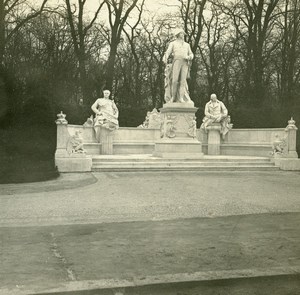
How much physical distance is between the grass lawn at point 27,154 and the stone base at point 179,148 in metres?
3.76

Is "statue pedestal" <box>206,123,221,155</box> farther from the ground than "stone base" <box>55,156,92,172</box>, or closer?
farther from the ground

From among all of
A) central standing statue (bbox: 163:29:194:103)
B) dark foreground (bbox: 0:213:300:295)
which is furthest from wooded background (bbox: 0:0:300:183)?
dark foreground (bbox: 0:213:300:295)

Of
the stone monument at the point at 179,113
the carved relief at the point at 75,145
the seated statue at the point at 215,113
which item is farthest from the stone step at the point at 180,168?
the seated statue at the point at 215,113

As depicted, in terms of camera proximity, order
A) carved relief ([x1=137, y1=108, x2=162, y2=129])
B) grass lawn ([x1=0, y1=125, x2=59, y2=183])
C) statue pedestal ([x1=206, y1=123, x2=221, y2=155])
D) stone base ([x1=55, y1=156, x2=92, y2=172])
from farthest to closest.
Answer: carved relief ([x1=137, y1=108, x2=162, y2=129])
statue pedestal ([x1=206, y1=123, x2=221, y2=155])
stone base ([x1=55, y1=156, x2=92, y2=172])
grass lawn ([x1=0, y1=125, x2=59, y2=183])

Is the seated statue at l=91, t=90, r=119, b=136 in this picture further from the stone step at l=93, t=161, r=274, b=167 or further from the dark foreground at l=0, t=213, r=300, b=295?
the dark foreground at l=0, t=213, r=300, b=295

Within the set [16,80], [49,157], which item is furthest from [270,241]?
[16,80]

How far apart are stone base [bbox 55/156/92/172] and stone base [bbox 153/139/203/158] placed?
307 cm

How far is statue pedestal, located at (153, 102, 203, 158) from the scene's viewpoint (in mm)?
17484

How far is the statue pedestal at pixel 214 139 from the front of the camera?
20.7 meters

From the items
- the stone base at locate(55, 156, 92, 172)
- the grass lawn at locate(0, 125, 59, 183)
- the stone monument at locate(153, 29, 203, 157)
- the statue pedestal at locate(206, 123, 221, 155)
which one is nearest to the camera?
the grass lawn at locate(0, 125, 59, 183)

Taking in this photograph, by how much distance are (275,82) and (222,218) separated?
89.8 feet

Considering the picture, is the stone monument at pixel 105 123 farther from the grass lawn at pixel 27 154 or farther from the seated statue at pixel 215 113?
the seated statue at pixel 215 113

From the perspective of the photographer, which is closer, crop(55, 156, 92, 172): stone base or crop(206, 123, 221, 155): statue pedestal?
crop(55, 156, 92, 172): stone base

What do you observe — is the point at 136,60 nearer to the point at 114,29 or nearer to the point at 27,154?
the point at 114,29
